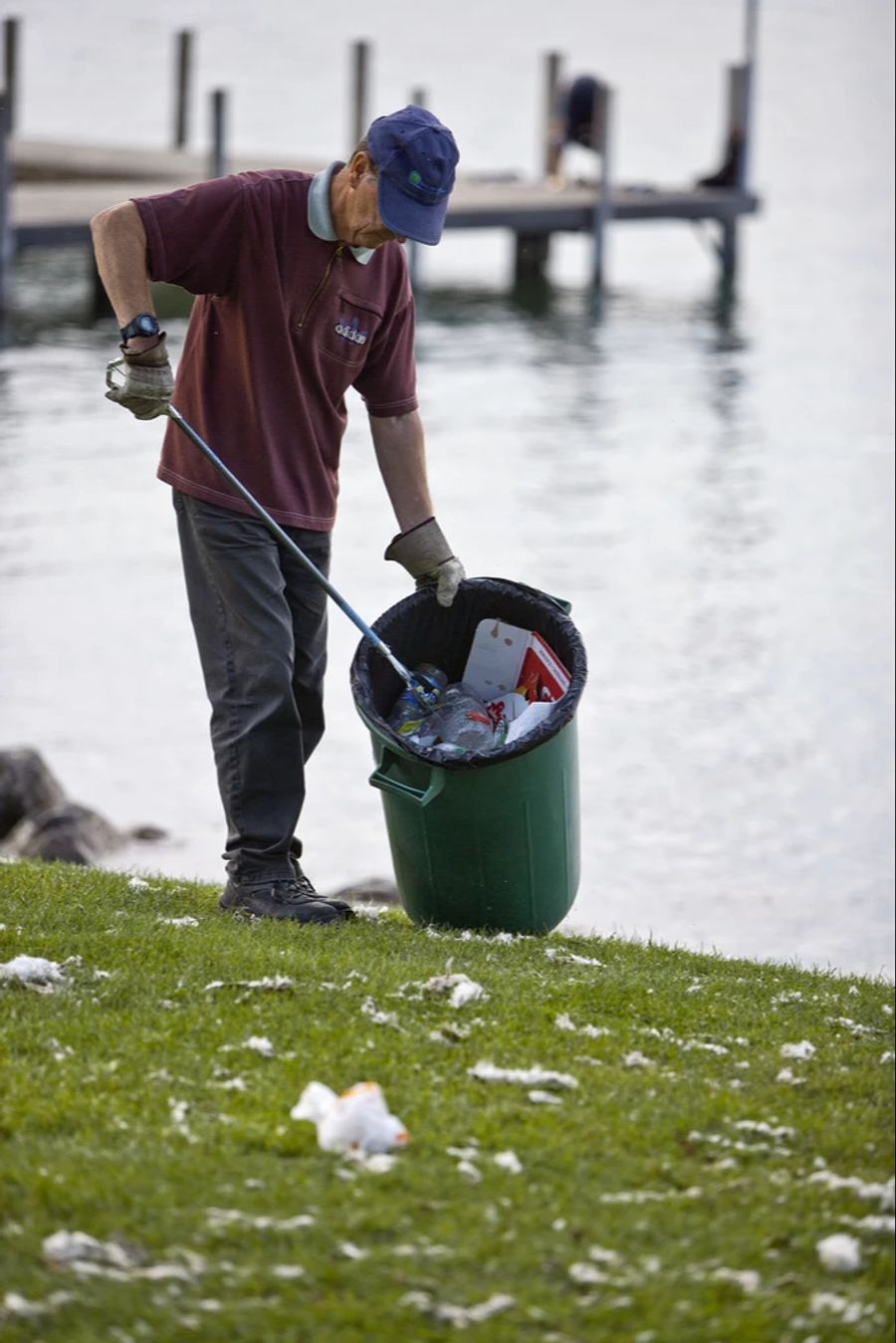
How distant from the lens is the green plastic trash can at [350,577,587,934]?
4891 mm

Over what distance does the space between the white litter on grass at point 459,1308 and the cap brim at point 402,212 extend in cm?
276

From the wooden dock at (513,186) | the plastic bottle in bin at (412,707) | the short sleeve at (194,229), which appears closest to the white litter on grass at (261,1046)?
the plastic bottle in bin at (412,707)

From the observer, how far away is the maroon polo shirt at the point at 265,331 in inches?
190

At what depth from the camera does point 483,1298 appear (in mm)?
2891

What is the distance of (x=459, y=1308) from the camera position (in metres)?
2.86

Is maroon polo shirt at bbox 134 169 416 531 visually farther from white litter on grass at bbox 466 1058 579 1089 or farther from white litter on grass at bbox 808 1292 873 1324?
white litter on grass at bbox 808 1292 873 1324

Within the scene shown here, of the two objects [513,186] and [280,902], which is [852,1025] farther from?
A: [513,186]

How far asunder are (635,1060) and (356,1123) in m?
0.75

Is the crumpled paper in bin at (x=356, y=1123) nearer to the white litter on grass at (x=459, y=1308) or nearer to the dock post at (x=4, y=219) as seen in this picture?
the white litter on grass at (x=459, y=1308)

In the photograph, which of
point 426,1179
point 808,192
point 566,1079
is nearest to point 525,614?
point 566,1079

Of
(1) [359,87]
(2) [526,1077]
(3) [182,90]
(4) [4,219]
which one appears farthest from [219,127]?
(2) [526,1077]

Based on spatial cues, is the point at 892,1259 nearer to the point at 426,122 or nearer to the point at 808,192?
the point at 426,122

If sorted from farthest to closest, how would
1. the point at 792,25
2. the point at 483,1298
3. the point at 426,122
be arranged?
the point at 792,25, the point at 426,122, the point at 483,1298

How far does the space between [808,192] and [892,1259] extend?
41.2 metres
